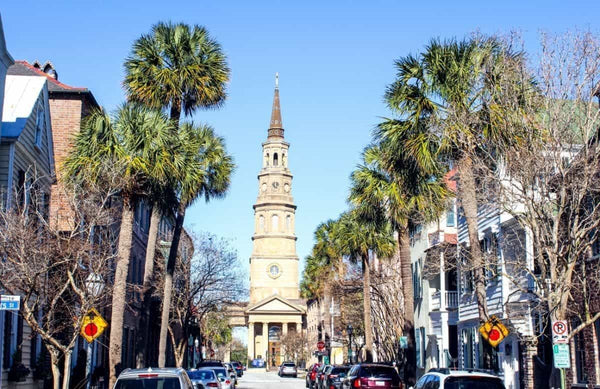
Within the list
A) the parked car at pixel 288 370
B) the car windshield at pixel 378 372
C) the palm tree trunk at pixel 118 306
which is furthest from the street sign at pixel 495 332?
the parked car at pixel 288 370

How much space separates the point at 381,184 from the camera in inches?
1303

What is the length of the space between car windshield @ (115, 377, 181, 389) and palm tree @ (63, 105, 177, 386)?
8776 millimetres

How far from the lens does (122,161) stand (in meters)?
23.9

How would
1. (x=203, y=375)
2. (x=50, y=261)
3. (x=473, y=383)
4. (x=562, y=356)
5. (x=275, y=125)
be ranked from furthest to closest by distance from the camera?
(x=275, y=125) → (x=203, y=375) → (x=50, y=261) → (x=562, y=356) → (x=473, y=383)

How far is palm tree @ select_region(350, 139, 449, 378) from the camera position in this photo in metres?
25.5

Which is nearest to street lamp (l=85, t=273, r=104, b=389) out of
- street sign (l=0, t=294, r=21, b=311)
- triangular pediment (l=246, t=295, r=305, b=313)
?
street sign (l=0, t=294, r=21, b=311)

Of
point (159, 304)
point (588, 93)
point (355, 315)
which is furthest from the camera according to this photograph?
point (355, 315)

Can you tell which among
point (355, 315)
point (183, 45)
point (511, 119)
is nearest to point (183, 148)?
point (183, 45)

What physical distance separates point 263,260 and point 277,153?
16318mm

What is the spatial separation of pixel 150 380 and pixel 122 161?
1055 cm

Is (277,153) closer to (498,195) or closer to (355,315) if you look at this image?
(355,315)

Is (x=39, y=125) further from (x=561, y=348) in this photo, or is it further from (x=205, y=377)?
(x=561, y=348)

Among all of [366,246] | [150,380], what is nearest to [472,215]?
[150,380]

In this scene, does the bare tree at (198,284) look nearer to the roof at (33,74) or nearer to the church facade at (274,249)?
the roof at (33,74)
